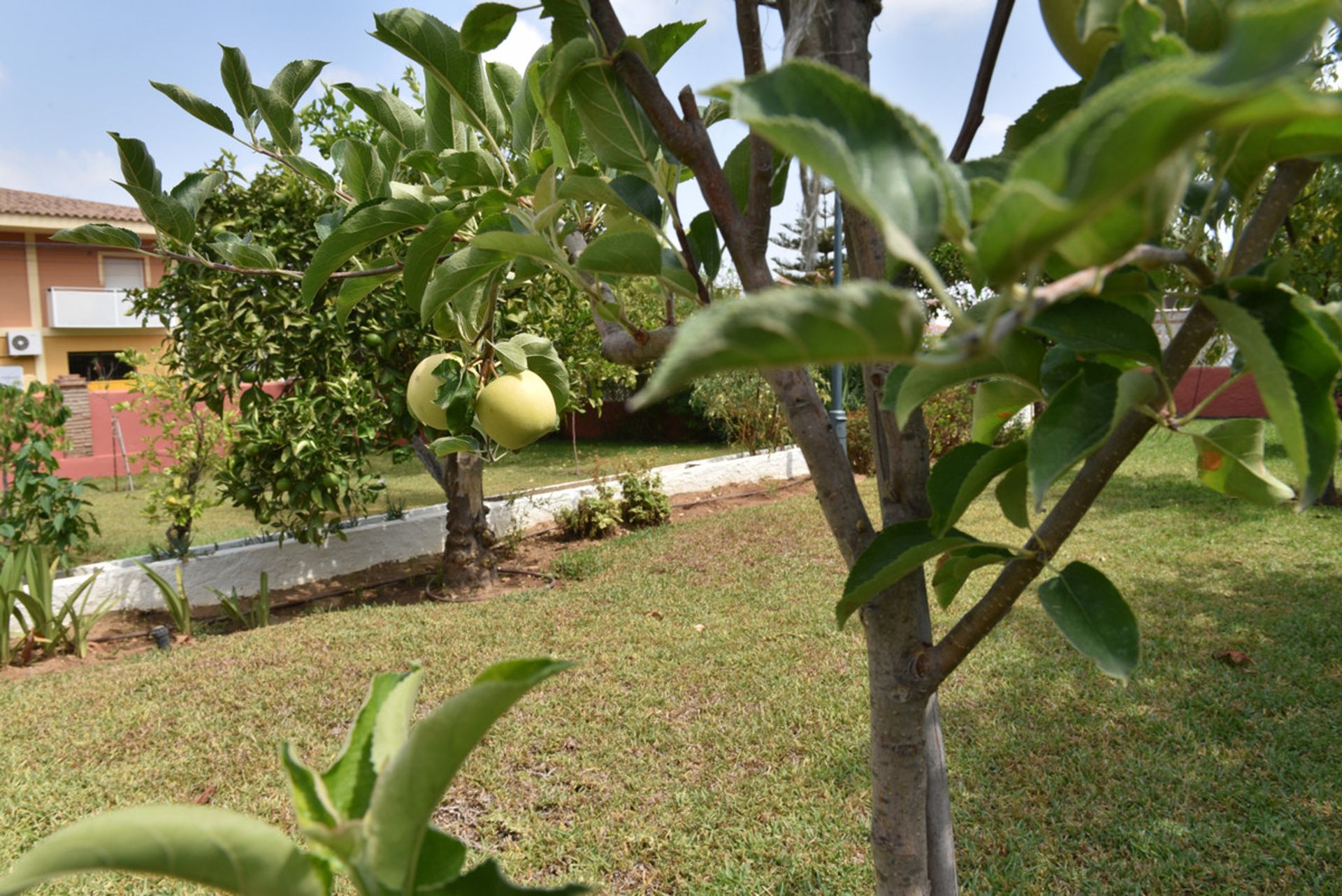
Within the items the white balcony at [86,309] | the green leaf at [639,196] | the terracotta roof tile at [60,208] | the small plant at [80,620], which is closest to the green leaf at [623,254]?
the green leaf at [639,196]

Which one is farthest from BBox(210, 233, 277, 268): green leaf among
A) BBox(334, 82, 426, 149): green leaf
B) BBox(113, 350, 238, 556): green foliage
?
BBox(113, 350, 238, 556): green foliage

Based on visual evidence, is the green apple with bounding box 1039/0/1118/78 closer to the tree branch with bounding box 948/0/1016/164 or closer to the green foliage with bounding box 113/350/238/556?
the tree branch with bounding box 948/0/1016/164

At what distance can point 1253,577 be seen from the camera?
507 cm

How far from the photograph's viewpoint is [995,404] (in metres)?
0.69

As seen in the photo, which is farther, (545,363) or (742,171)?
(545,363)

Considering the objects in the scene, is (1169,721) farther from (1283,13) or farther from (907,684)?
(1283,13)

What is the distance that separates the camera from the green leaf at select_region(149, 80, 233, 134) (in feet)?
3.37

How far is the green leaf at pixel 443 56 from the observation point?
2.80ft

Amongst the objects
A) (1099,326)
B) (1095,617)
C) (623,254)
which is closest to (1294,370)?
(1099,326)

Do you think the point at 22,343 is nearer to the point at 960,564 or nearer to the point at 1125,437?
the point at 960,564

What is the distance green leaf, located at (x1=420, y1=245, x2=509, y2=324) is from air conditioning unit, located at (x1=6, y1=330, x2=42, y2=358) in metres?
19.9

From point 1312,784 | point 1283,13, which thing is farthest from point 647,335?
point 1312,784

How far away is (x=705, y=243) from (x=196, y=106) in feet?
2.20

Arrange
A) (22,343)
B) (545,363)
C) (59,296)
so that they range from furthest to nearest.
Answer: (59,296) < (22,343) < (545,363)
